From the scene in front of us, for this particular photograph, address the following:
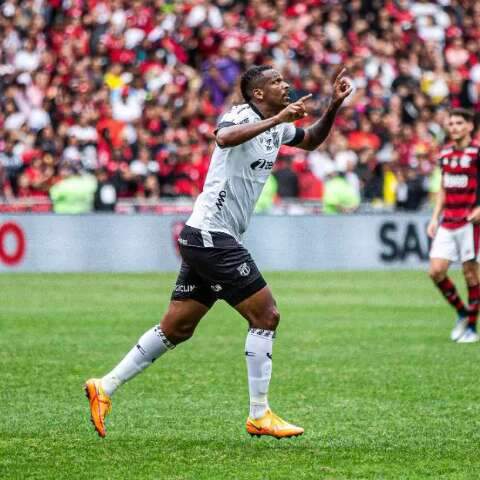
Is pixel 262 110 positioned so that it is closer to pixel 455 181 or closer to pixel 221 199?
pixel 221 199

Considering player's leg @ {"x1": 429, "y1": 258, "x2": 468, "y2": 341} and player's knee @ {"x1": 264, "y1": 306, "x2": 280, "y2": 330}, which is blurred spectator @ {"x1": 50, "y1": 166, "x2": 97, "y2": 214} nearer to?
player's leg @ {"x1": 429, "y1": 258, "x2": 468, "y2": 341}

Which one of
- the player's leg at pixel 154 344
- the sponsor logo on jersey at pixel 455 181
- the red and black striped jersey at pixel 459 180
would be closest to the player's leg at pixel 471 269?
the red and black striped jersey at pixel 459 180

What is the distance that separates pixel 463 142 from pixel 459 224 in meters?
0.86

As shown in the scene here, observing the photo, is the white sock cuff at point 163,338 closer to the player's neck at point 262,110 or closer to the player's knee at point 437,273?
the player's neck at point 262,110

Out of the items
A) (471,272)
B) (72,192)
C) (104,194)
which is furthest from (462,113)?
(72,192)

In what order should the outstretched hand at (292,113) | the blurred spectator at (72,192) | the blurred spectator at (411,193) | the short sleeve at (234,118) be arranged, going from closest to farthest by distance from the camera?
the outstretched hand at (292,113)
the short sleeve at (234,118)
the blurred spectator at (72,192)
the blurred spectator at (411,193)

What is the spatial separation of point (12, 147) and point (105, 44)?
3908 millimetres

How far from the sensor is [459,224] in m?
13.8

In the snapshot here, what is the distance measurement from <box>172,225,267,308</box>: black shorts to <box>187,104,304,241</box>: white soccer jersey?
7 centimetres

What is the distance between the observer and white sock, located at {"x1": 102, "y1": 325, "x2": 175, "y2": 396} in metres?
8.23

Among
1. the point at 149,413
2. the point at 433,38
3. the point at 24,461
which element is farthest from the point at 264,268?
the point at 24,461

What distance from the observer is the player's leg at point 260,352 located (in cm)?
793

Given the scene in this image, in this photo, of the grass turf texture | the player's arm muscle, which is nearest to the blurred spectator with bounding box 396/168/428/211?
the grass turf texture

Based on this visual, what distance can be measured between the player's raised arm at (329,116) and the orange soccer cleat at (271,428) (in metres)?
1.85
